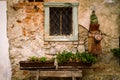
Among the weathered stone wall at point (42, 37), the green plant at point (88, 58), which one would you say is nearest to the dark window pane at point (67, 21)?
the weathered stone wall at point (42, 37)

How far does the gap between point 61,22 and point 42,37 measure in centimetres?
60

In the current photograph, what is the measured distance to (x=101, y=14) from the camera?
8.62 metres

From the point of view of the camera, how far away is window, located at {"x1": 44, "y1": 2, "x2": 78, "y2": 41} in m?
8.54

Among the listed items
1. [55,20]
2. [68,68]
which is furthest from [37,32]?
[68,68]

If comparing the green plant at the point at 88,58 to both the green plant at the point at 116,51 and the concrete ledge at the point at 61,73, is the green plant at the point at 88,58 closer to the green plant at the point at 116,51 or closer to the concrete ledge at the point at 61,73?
the concrete ledge at the point at 61,73

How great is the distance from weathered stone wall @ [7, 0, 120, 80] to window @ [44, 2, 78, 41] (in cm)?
12

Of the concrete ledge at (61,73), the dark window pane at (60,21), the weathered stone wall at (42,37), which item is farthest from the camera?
the dark window pane at (60,21)

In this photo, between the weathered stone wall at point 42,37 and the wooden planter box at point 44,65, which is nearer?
the wooden planter box at point 44,65

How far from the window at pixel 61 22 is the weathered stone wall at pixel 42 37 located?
0.12 meters

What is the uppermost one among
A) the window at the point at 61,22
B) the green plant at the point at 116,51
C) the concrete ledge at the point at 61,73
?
the window at the point at 61,22

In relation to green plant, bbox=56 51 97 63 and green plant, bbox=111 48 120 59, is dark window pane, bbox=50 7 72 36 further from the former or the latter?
green plant, bbox=111 48 120 59

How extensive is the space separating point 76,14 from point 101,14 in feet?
1.98

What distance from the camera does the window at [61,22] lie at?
8.54 m

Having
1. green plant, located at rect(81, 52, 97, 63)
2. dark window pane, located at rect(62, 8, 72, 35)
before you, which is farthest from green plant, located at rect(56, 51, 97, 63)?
dark window pane, located at rect(62, 8, 72, 35)
